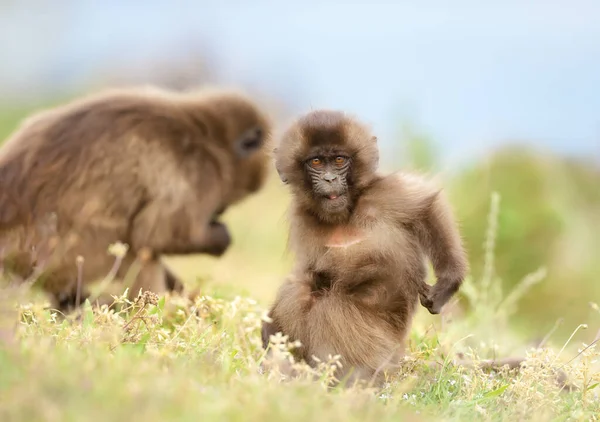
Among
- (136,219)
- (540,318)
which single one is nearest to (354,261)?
(136,219)

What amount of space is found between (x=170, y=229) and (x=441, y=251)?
3192 millimetres

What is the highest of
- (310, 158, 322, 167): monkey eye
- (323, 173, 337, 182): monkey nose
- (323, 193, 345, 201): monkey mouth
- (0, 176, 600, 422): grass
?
(310, 158, 322, 167): monkey eye

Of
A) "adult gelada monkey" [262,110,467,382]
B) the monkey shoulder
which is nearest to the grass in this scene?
"adult gelada monkey" [262,110,467,382]

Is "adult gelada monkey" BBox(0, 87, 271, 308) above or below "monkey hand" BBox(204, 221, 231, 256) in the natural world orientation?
above

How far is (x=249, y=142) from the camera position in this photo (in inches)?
346

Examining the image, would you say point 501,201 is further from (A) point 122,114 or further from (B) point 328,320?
(B) point 328,320

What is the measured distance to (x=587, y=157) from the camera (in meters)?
16.9

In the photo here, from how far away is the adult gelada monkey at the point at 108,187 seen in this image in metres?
7.59

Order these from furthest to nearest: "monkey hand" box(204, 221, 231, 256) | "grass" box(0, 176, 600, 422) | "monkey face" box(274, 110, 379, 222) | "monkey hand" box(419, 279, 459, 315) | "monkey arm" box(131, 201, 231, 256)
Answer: "monkey hand" box(204, 221, 231, 256), "monkey arm" box(131, 201, 231, 256), "monkey face" box(274, 110, 379, 222), "monkey hand" box(419, 279, 459, 315), "grass" box(0, 176, 600, 422)

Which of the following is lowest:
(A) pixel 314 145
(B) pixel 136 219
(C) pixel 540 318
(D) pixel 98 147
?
(C) pixel 540 318

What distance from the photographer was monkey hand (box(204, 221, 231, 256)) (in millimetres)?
8266

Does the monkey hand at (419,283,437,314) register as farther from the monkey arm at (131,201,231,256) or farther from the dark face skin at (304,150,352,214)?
the monkey arm at (131,201,231,256)

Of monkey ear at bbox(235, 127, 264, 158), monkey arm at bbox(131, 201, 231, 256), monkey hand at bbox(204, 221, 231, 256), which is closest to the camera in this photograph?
monkey arm at bbox(131, 201, 231, 256)

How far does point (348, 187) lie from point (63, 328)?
1829 mm
